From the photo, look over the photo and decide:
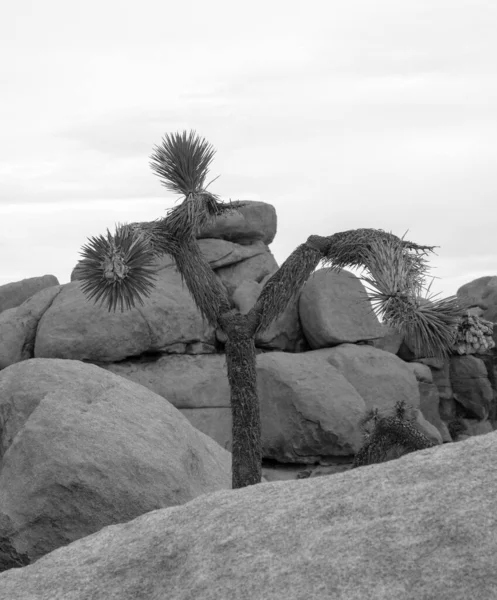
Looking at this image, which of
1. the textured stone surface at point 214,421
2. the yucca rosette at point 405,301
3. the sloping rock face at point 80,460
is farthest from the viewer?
the textured stone surface at point 214,421

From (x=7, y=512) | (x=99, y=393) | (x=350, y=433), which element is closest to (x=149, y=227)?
(x=99, y=393)

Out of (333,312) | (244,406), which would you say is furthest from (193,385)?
(244,406)

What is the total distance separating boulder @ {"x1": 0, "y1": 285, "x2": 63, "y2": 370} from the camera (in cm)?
1857

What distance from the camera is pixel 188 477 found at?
979cm

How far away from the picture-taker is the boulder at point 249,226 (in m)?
20.4

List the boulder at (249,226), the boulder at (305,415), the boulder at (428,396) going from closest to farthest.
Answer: the boulder at (305,415), the boulder at (249,226), the boulder at (428,396)

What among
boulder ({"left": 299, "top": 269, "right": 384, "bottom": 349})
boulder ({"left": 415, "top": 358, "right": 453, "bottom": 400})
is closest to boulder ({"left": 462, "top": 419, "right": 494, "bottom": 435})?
boulder ({"left": 415, "top": 358, "right": 453, "bottom": 400})

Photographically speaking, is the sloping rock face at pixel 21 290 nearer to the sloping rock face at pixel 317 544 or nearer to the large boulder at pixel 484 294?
the large boulder at pixel 484 294

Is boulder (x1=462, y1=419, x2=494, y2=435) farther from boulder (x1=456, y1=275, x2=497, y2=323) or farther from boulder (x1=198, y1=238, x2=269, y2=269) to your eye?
boulder (x1=198, y1=238, x2=269, y2=269)

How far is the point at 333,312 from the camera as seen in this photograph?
1873 centimetres

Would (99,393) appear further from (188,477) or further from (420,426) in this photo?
(420,426)

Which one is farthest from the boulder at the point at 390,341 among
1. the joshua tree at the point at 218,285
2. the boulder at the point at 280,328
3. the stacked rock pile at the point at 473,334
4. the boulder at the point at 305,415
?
the joshua tree at the point at 218,285

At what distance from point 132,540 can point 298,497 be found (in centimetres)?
86

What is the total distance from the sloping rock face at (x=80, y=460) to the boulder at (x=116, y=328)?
7.55 m
